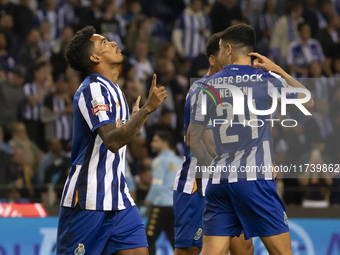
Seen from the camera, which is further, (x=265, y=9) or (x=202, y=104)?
(x=265, y=9)

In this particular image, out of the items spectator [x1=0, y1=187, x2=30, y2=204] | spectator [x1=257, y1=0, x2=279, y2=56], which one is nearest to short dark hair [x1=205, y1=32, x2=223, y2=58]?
spectator [x1=0, y1=187, x2=30, y2=204]

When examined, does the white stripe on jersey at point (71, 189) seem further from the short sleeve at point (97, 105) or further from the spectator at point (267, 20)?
the spectator at point (267, 20)

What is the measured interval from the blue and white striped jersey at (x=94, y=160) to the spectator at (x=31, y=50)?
294 inches

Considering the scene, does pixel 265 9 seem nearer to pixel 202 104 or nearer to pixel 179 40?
pixel 179 40

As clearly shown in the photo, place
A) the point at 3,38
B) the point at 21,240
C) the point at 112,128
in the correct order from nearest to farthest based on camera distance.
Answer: the point at 112,128
the point at 21,240
the point at 3,38

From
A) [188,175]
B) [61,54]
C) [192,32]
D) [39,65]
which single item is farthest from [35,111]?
[188,175]

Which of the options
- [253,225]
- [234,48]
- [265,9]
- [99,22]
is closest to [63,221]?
[253,225]

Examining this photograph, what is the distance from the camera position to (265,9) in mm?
11898

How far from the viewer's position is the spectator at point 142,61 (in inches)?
414

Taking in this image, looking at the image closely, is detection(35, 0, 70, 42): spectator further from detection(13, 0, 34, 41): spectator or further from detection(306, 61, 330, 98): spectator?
detection(306, 61, 330, 98): spectator

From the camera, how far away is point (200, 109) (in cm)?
446

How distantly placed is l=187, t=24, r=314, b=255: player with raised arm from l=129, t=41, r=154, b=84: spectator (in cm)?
646

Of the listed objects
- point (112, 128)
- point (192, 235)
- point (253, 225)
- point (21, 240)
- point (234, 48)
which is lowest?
point (21, 240)

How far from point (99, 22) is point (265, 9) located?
4014 mm
